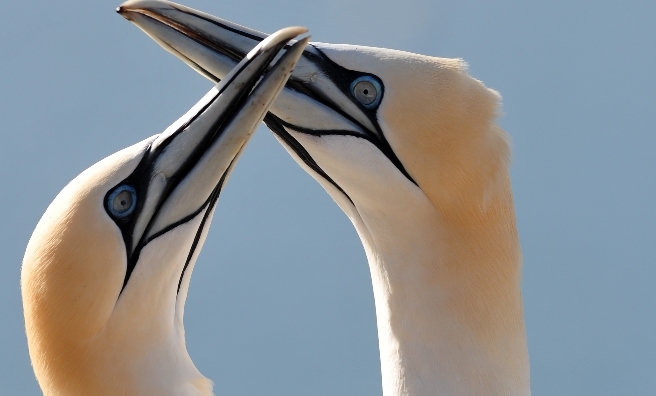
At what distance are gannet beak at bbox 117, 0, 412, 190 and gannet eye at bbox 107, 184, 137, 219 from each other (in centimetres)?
71

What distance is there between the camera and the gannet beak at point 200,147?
469cm

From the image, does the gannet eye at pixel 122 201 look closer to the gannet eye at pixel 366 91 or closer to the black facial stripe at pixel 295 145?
the black facial stripe at pixel 295 145

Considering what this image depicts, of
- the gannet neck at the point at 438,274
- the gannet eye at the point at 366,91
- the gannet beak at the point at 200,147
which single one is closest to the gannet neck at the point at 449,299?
the gannet neck at the point at 438,274

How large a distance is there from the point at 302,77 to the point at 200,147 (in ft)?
2.05

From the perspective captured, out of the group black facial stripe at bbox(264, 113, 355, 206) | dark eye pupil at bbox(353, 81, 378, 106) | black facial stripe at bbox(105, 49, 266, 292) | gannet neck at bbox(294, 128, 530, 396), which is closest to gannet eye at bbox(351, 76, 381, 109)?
dark eye pupil at bbox(353, 81, 378, 106)

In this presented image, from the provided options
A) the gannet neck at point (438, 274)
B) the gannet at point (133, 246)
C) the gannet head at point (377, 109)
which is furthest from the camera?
the gannet neck at point (438, 274)

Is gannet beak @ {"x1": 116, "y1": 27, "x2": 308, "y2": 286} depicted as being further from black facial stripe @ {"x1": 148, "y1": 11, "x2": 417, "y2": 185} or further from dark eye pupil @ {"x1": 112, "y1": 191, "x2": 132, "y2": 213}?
black facial stripe @ {"x1": 148, "y1": 11, "x2": 417, "y2": 185}

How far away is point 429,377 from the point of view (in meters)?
5.18

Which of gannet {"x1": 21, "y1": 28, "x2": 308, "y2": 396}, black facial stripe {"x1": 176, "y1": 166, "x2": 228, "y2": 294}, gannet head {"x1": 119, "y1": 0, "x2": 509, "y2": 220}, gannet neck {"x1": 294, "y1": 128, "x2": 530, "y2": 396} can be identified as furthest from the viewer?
gannet neck {"x1": 294, "y1": 128, "x2": 530, "y2": 396}

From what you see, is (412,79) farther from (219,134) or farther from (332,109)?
(219,134)

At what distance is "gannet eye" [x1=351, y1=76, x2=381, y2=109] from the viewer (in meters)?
5.07

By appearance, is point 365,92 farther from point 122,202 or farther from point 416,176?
point 122,202

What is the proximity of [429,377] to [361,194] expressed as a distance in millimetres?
861

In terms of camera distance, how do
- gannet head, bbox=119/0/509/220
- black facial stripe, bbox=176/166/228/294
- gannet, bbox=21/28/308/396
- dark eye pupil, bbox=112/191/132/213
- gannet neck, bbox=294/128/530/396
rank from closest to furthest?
1. gannet, bbox=21/28/308/396
2. dark eye pupil, bbox=112/191/132/213
3. black facial stripe, bbox=176/166/228/294
4. gannet head, bbox=119/0/509/220
5. gannet neck, bbox=294/128/530/396
